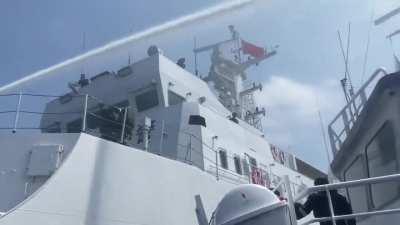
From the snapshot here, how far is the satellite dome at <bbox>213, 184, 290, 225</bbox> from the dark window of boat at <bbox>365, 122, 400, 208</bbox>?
1904 mm

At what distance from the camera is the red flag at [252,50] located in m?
19.2

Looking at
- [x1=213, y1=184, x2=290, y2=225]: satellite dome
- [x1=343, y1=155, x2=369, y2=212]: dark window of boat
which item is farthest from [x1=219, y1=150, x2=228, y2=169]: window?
[x1=213, y1=184, x2=290, y2=225]: satellite dome

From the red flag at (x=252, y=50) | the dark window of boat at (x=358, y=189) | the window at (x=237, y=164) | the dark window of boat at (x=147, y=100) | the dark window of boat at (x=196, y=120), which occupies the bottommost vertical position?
the dark window of boat at (x=358, y=189)

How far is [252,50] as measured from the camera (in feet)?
63.2

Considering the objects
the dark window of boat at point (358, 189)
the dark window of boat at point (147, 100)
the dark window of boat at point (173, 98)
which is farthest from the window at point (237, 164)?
the dark window of boat at point (358, 189)

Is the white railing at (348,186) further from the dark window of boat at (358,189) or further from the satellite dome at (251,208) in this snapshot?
the dark window of boat at (358,189)

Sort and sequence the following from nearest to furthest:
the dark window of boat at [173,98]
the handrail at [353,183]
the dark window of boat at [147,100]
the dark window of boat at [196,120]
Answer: the handrail at [353,183] → the dark window of boat at [196,120] → the dark window of boat at [147,100] → the dark window of boat at [173,98]

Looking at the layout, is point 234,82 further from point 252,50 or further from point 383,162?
point 383,162

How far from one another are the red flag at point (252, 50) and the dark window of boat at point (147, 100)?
8.42 m

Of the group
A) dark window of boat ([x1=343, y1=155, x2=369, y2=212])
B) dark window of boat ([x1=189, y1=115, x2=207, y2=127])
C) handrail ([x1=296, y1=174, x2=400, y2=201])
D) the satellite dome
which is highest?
dark window of boat ([x1=189, y1=115, x2=207, y2=127])

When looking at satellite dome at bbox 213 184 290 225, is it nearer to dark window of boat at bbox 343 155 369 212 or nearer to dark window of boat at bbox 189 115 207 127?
dark window of boat at bbox 343 155 369 212

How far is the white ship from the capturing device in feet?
20.5

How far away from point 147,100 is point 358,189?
653 cm

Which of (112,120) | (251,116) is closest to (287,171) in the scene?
(251,116)
